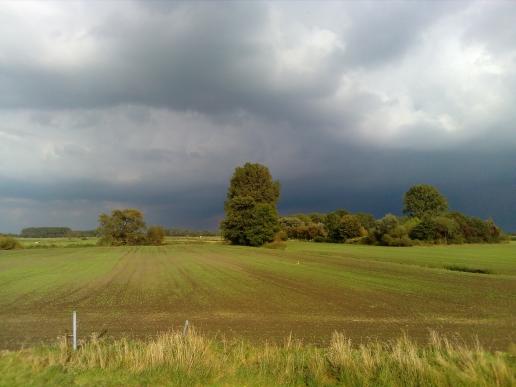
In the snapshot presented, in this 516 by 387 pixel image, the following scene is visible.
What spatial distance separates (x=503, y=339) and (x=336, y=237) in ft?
410

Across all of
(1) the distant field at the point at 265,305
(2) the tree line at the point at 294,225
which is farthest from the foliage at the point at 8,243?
(1) the distant field at the point at 265,305

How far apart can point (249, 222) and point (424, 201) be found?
80.1 m

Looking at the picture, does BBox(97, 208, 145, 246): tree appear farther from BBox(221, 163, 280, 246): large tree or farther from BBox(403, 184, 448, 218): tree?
BBox(403, 184, 448, 218): tree

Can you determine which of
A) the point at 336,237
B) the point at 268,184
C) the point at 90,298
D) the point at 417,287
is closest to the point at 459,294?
the point at 417,287

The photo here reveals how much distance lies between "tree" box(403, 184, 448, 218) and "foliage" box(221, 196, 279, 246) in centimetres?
7148

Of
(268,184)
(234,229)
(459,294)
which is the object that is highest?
(268,184)

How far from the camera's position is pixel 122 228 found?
443ft

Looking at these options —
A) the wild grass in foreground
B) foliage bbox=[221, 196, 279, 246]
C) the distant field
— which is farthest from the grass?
foliage bbox=[221, 196, 279, 246]

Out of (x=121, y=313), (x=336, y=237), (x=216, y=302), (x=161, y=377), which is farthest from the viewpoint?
(x=336, y=237)

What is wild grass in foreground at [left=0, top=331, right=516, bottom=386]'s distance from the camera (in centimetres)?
851

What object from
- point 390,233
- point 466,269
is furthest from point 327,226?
point 466,269

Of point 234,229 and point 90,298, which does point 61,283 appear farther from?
point 234,229

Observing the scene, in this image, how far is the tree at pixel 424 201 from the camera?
5935 inches

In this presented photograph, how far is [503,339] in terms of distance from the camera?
15742 millimetres
